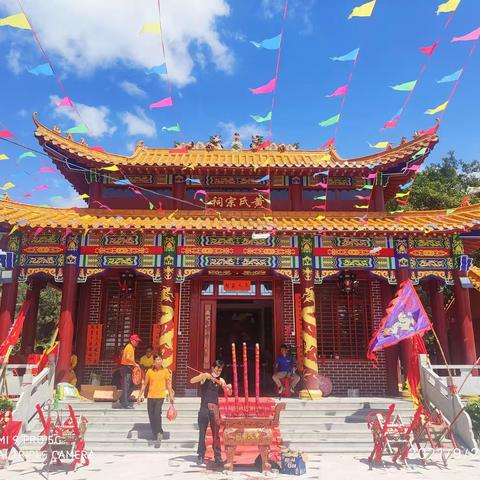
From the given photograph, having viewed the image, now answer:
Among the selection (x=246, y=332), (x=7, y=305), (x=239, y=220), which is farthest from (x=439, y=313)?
(x=7, y=305)

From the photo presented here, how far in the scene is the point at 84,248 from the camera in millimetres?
10453

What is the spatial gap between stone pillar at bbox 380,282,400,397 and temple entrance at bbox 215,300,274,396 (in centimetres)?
369

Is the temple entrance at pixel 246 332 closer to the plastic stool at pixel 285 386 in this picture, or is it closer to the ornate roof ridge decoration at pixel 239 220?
the plastic stool at pixel 285 386

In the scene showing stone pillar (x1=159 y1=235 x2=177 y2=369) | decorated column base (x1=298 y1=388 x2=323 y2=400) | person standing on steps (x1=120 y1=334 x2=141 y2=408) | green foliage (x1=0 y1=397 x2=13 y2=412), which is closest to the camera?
green foliage (x1=0 y1=397 x2=13 y2=412)

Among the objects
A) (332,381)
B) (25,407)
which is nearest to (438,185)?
(332,381)

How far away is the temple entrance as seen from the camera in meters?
14.1

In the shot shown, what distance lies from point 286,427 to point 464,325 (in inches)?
202

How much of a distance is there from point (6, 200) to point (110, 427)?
6.58 metres

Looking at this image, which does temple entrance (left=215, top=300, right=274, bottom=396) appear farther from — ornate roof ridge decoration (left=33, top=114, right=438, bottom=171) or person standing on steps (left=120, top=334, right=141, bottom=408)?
person standing on steps (left=120, top=334, right=141, bottom=408)

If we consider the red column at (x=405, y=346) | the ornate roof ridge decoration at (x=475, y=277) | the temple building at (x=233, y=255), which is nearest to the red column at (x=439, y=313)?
the temple building at (x=233, y=255)

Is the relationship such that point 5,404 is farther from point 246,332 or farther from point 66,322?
point 246,332

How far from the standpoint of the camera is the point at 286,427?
7805 millimetres

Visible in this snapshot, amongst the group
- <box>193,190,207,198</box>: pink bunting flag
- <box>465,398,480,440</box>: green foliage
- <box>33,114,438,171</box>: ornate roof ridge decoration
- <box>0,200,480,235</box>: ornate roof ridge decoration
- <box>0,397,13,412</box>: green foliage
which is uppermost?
<box>33,114,438,171</box>: ornate roof ridge decoration

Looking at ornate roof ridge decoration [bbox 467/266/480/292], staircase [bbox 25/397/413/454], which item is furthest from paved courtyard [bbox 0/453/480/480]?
ornate roof ridge decoration [bbox 467/266/480/292]
